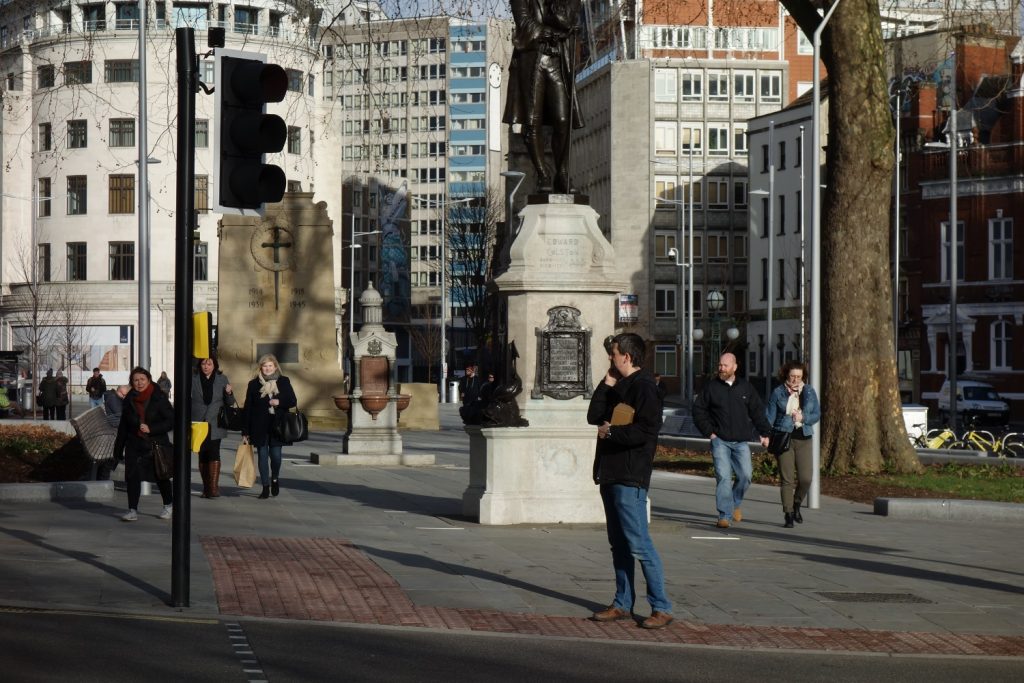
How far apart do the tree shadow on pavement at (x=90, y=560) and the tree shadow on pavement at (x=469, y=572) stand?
7.41ft

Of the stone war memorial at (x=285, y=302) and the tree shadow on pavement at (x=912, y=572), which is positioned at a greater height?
the stone war memorial at (x=285, y=302)

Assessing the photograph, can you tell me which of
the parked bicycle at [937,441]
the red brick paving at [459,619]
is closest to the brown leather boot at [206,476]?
the red brick paving at [459,619]

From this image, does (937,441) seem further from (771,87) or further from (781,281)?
(771,87)

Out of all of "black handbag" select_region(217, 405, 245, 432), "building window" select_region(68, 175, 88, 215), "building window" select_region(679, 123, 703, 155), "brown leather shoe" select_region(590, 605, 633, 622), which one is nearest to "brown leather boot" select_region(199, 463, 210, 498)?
"black handbag" select_region(217, 405, 245, 432)

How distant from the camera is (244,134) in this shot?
1123 centimetres

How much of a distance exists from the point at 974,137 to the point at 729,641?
64479 millimetres

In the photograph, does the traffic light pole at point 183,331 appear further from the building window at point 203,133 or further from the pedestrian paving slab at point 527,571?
the building window at point 203,133

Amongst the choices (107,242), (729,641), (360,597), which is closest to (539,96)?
(360,597)

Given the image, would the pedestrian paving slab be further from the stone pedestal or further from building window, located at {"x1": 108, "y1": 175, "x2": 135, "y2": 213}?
building window, located at {"x1": 108, "y1": 175, "x2": 135, "y2": 213}

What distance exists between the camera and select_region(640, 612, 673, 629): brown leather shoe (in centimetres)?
1110

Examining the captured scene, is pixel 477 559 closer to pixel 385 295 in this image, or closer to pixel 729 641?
pixel 729 641

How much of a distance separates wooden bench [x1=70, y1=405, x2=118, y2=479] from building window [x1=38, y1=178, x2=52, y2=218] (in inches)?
2665

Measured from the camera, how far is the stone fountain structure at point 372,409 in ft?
99.0

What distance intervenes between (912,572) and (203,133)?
248 ft
